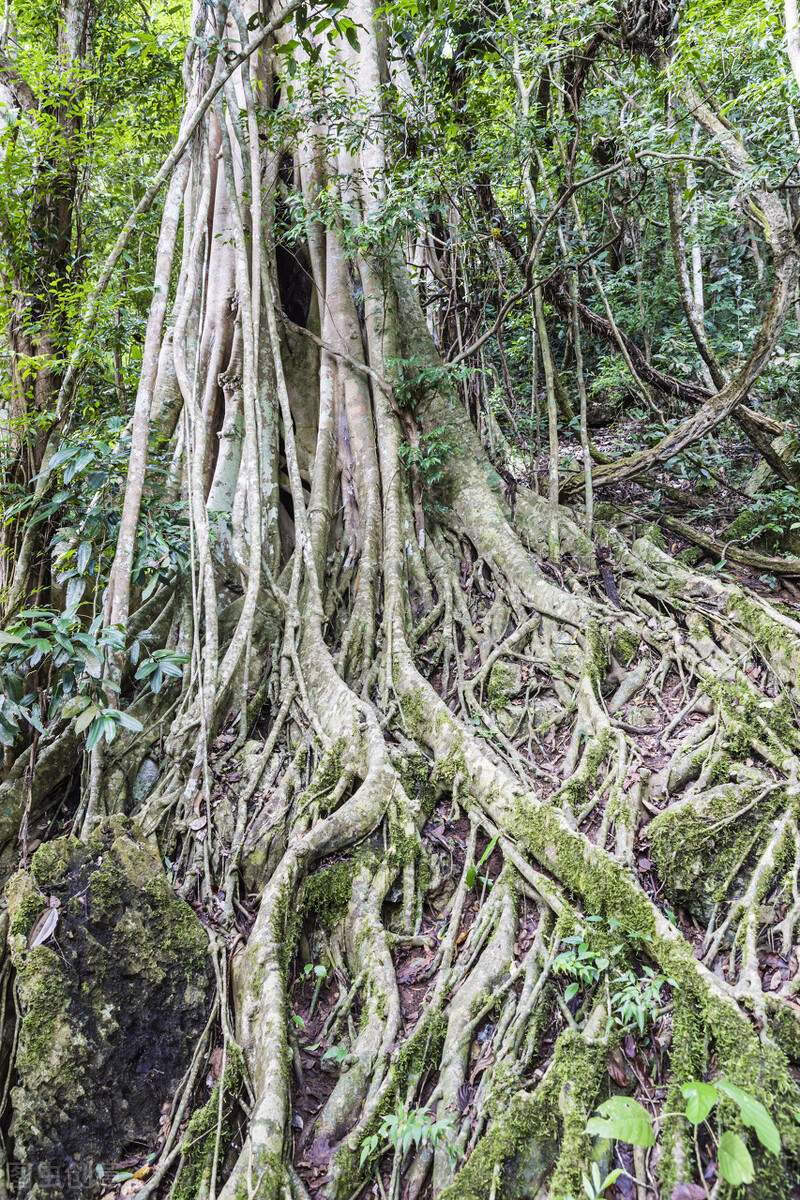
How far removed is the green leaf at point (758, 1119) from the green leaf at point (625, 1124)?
0.19m

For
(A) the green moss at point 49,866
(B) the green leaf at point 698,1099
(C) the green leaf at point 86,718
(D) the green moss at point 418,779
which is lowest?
(B) the green leaf at point 698,1099

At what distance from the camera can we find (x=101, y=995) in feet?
7.42


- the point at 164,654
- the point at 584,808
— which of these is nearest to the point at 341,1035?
the point at 584,808

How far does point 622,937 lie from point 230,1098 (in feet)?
4.31

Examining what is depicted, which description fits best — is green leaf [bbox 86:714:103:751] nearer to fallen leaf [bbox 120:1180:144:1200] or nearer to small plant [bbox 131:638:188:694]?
small plant [bbox 131:638:188:694]

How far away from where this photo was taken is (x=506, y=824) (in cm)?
257

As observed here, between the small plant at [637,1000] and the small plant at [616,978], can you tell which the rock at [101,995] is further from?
the small plant at [637,1000]

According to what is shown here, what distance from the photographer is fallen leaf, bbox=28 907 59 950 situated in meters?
2.25

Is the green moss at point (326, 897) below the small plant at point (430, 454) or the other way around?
below

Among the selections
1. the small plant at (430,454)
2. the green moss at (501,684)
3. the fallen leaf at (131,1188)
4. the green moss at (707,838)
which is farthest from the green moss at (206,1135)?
the small plant at (430,454)

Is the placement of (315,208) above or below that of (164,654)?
above

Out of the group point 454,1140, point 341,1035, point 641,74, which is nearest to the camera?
point 454,1140

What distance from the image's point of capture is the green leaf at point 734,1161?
1334 millimetres

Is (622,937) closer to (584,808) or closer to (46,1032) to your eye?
(584,808)
